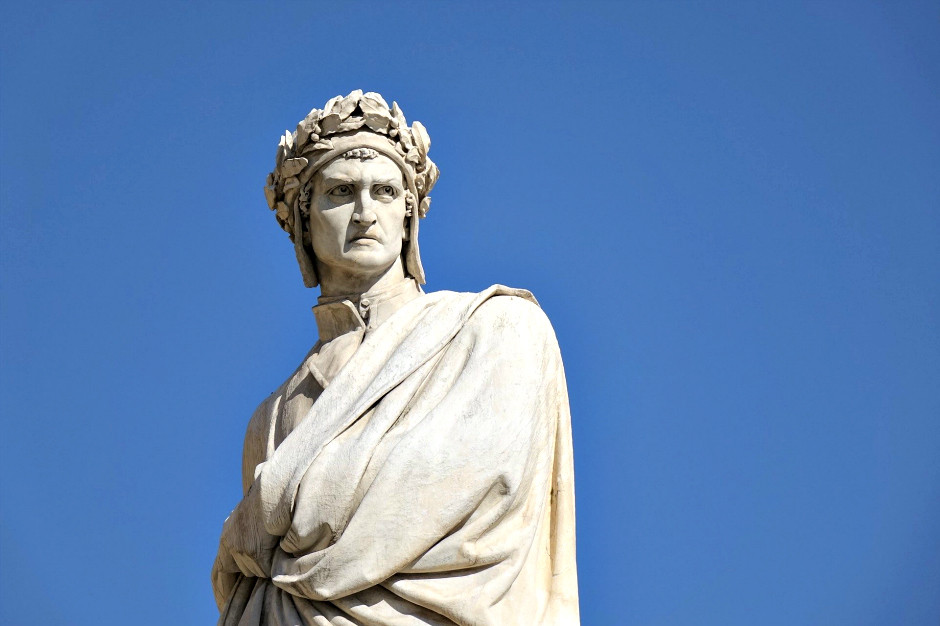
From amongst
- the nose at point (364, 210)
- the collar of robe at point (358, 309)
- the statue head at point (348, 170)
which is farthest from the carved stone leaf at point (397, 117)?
the collar of robe at point (358, 309)

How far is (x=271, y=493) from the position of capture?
38.4ft

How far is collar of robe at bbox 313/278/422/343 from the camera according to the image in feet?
42.1

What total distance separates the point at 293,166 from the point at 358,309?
0.93 meters

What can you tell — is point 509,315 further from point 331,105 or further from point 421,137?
point 331,105

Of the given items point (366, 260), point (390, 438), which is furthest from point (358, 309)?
point (390, 438)

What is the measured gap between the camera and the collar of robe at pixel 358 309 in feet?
42.1

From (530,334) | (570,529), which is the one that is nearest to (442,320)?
(530,334)

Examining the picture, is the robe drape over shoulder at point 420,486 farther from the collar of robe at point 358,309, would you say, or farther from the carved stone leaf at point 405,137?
the carved stone leaf at point 405,137

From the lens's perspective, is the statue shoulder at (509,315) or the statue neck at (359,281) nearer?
the statue shoulder at (509,315)

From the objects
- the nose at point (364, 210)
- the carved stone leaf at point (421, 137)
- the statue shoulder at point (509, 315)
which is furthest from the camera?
the carved stone leaf at point (421, 137)

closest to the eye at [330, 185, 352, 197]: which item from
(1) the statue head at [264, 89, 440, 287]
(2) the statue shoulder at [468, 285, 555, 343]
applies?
(1) the statue head at [264, 89, 440, 287]

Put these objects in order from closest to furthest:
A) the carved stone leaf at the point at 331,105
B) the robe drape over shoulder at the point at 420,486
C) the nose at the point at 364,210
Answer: the robe drape over shoulder at the point at 420,486, the nose at the point at 364,210, the carved stone leaf at the point at 331,105

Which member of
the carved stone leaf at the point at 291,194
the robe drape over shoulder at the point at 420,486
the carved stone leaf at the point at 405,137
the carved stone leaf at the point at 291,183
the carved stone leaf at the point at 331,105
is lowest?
the robe drape over shoulder at the point at 420,486

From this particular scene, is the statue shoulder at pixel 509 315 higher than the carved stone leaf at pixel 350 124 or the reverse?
the reverse
